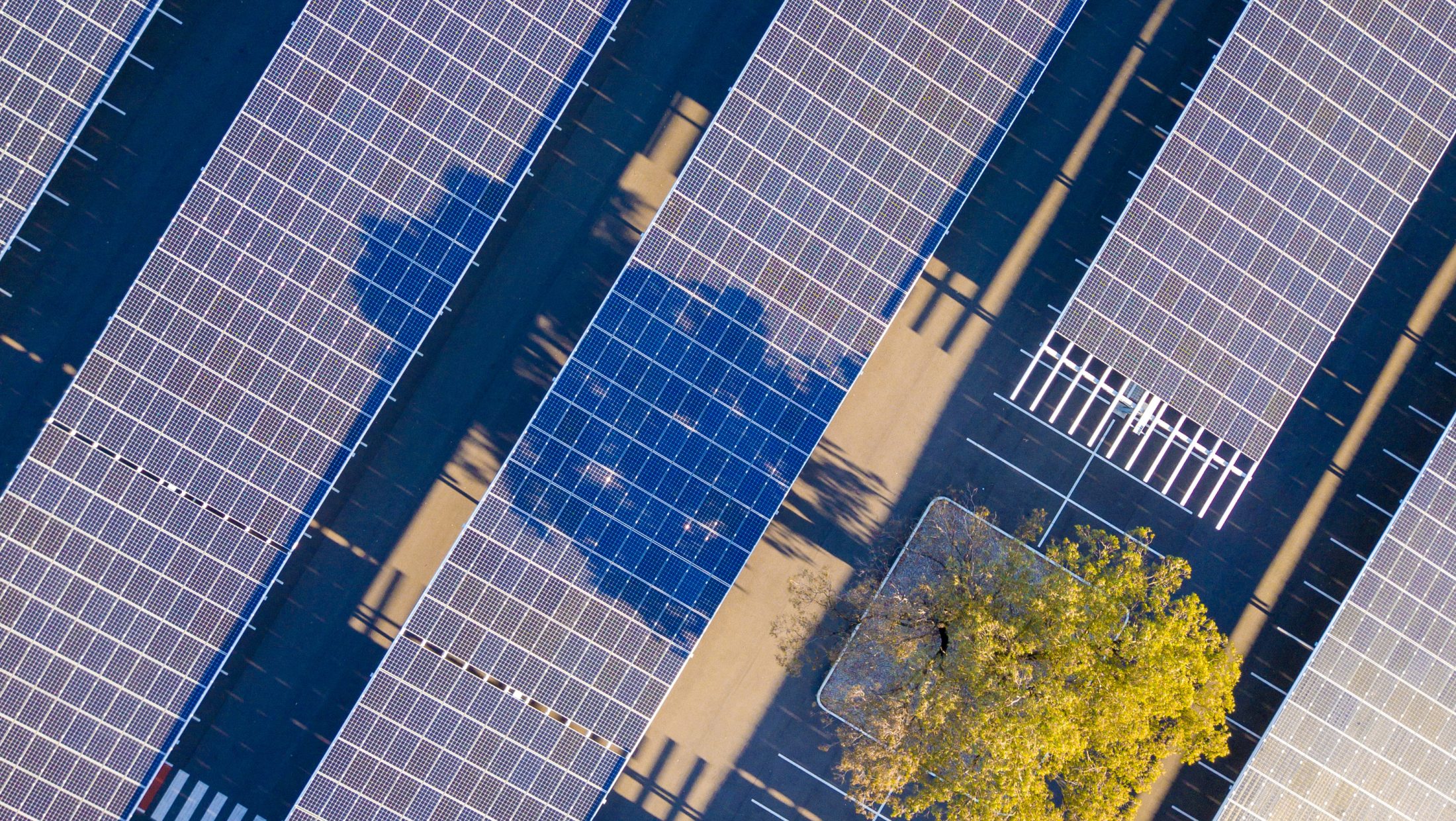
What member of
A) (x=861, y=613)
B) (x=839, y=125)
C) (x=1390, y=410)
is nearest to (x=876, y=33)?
(x=839, y=125)

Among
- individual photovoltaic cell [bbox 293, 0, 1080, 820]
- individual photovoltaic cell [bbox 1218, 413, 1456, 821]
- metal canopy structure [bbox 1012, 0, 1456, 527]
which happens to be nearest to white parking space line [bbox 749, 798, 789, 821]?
individual photovoltaic cell [bbox 293, 0, 1080, 820]

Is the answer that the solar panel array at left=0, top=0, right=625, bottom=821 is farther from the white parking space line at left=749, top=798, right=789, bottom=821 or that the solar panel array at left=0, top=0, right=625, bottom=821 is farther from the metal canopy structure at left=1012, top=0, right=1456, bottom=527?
the metal canopy structure at left=1012, top=0, right=1456, bottom=527

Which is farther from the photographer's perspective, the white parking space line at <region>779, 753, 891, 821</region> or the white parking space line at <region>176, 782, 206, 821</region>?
the white parking space line at <region>779, 753, 891, 821</region>

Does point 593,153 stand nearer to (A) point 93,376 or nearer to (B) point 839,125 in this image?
(B) point 839,125

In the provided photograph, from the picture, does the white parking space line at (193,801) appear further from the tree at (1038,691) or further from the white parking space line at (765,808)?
the tree at (1038,691)

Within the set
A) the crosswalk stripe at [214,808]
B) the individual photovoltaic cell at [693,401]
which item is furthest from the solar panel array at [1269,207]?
the crosswalk stripe at [214,808]
